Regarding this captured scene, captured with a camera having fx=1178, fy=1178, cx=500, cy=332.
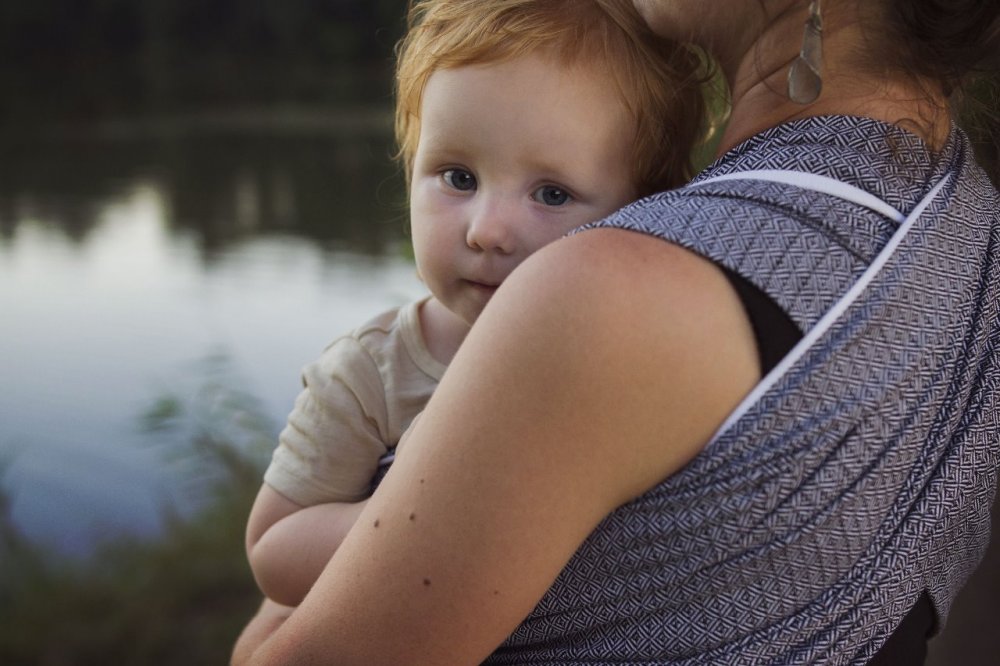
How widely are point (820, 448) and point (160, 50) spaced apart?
11568mm

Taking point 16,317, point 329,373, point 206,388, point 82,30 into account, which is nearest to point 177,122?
point 82,30

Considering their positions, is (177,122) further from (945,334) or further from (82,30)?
(945,334)

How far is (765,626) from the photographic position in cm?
104

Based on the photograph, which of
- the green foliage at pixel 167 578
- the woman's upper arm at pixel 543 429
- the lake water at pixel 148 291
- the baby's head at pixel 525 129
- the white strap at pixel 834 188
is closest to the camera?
the woman's upper arm at pixel 543 429

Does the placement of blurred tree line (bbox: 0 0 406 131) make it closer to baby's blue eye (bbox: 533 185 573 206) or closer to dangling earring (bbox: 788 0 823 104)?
baby's blue eye (bbox: 533 185 573 206)

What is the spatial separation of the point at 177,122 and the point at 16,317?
24.2ft

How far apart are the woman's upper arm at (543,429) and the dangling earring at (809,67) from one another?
264mm

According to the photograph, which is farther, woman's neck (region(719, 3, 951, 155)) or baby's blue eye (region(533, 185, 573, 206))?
baby's blue eye (region(533, 185, 573, 206))

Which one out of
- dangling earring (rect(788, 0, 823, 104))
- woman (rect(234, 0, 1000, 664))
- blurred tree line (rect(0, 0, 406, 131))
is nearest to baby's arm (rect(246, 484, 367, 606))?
woman (rect(234, 0, 1000, 664))

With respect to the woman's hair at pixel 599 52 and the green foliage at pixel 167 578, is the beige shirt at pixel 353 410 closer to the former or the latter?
the woman's hair at pixel 599 52

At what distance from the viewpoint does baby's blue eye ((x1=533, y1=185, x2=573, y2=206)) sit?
1.39 metres

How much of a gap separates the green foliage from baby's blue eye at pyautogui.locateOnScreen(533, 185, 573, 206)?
238cm

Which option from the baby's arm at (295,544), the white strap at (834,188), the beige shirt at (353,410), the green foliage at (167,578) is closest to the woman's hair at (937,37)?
the white strap at (834,188)

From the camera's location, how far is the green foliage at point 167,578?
11.1ft
